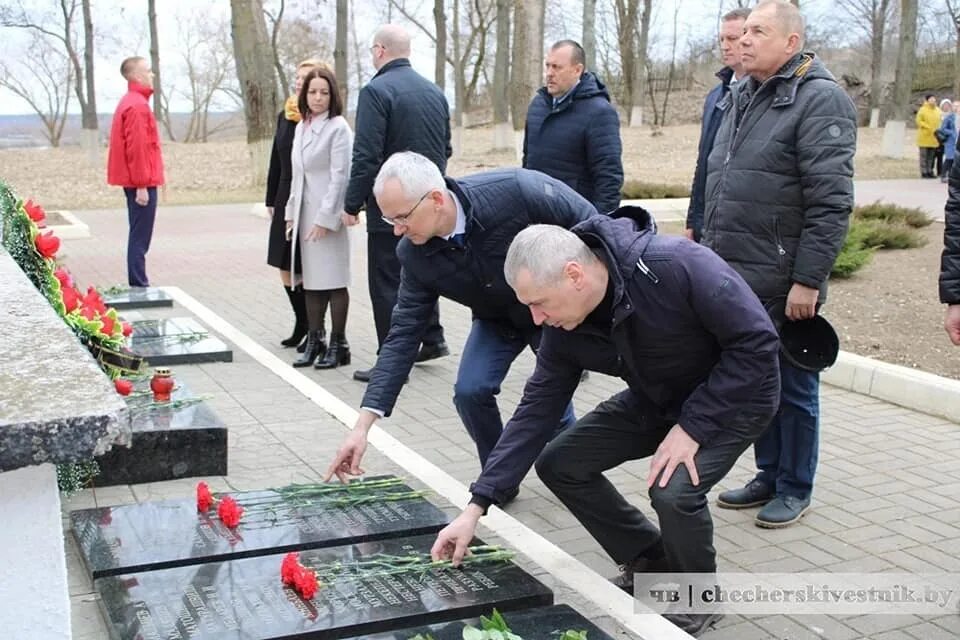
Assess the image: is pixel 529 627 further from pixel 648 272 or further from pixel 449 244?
pixel 449 244

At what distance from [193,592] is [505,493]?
0.93 metres

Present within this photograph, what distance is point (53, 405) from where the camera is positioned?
149 cm

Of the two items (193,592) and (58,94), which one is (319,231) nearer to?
(193,592)

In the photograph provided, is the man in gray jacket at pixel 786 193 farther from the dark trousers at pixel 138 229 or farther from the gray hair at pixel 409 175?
the dark trousers at pixel 138 229

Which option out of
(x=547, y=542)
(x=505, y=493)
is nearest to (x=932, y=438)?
(x=547, y=542)

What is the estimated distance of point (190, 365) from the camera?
6566mm

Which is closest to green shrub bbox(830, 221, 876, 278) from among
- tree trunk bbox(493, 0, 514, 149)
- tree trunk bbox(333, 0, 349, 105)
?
tree trunk bbox(493, 0, 514, 149)

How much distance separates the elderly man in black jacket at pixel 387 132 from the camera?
20.1 feet

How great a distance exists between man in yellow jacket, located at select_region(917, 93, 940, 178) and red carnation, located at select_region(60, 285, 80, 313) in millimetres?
18279

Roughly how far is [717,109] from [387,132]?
6.25ft

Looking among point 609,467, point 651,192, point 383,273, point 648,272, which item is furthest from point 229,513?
point 651,192

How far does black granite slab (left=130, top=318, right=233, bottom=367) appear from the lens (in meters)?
6.49

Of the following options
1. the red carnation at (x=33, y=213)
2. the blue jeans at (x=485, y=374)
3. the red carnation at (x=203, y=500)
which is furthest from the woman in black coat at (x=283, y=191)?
the red carnation at (x=203, y=500)

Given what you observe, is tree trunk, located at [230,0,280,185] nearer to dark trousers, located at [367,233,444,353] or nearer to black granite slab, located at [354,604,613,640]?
dark trousers, located at [367,233,444,353]
